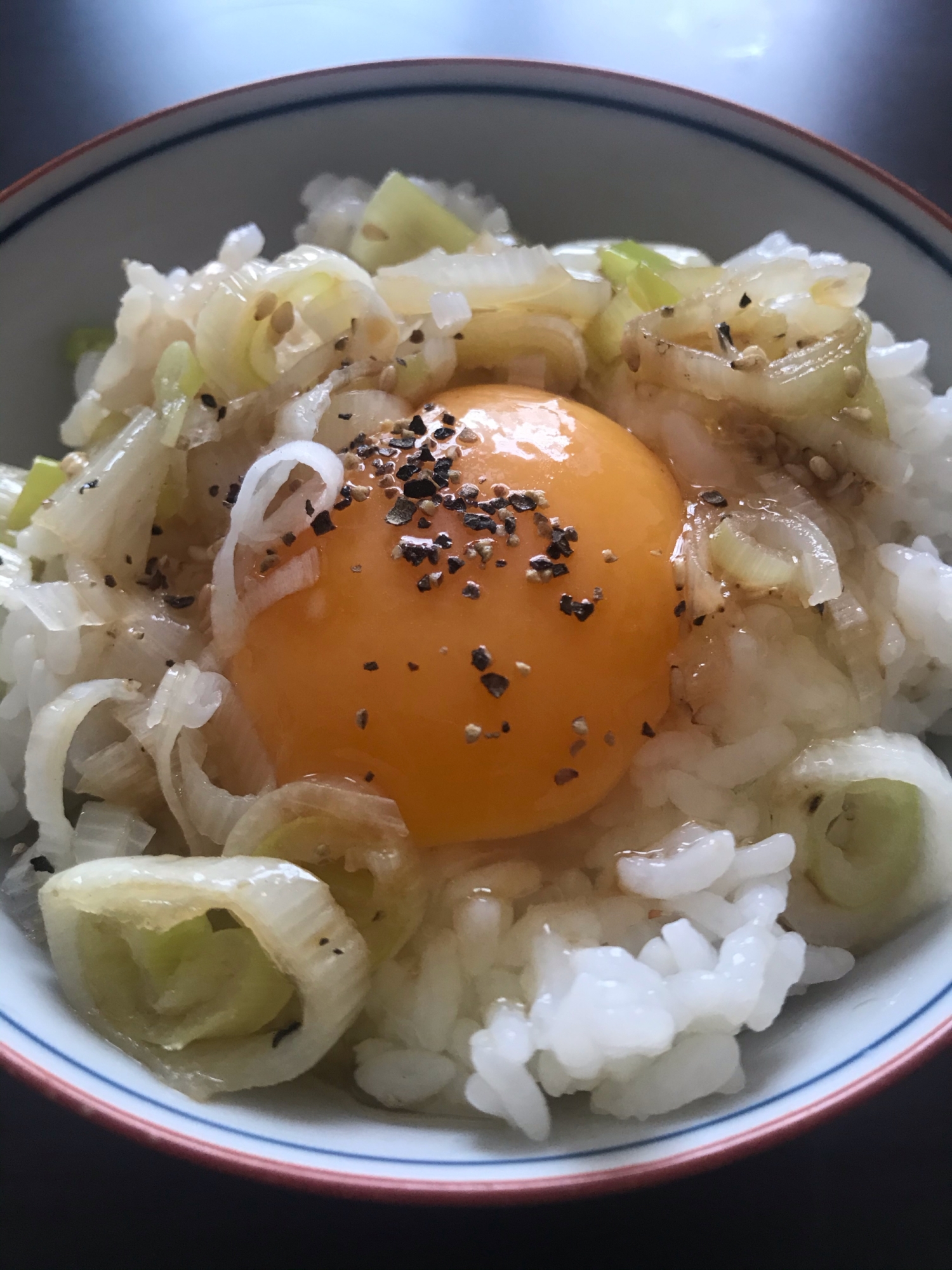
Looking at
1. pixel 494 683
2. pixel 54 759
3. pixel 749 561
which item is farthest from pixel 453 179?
pixel 54 759

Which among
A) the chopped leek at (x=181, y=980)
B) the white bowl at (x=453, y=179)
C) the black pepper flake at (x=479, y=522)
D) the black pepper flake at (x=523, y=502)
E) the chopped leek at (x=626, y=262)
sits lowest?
the chopped leek at (x=181, y=980)

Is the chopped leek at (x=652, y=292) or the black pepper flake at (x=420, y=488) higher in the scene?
the chopped leek at (x=652, y=292)

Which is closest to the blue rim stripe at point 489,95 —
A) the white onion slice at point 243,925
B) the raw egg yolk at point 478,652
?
the raw egg yolk at point 478,652

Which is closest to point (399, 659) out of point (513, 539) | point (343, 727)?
point (343, 727)

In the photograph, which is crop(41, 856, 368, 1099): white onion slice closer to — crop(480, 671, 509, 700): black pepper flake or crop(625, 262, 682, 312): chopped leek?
crop(480, 671, 509, 700): black pepper flake

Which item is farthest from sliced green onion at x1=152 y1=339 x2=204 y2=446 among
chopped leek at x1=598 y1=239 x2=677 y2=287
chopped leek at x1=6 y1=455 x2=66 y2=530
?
chopped leek at x1=598 y1=239 x2=677 y2=287

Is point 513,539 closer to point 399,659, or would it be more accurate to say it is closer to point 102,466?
point 399,659

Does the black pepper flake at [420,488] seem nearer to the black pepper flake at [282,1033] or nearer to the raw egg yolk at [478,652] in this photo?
the raw egg yolk at [478,652]
